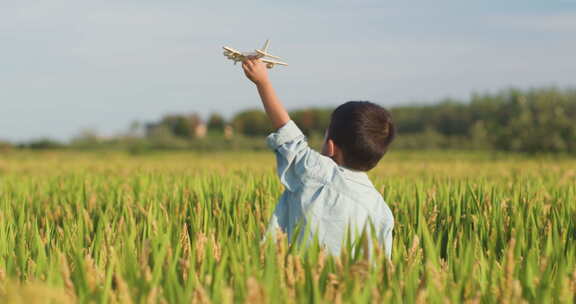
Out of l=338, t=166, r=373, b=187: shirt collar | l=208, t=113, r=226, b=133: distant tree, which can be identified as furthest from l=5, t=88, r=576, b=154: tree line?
l=338, t=166, r=373, b=187: shirt collar

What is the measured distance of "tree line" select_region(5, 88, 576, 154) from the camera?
734 inches

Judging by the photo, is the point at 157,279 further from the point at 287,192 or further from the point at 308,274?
the point at 287,192

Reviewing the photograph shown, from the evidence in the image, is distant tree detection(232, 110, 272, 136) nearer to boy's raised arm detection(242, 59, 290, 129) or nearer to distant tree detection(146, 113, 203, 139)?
distant tree detection(146, 113, 203, 139)

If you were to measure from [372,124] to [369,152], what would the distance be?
114mm

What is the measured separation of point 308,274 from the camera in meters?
1.56

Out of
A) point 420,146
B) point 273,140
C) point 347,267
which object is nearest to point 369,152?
point 273,140

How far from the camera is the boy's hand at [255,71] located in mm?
2174

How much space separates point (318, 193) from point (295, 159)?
17cm

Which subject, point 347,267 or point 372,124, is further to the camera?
point 372,124

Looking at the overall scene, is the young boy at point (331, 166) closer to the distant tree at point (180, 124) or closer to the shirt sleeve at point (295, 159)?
the shirt sleeve at point (295, 159)

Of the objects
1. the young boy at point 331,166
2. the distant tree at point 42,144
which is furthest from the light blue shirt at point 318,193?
the distant tree at point 42,144

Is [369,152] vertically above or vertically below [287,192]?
above

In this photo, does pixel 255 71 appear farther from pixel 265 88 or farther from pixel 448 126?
pixel 448 126

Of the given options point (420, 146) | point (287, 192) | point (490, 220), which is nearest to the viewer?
point (287, 192)
